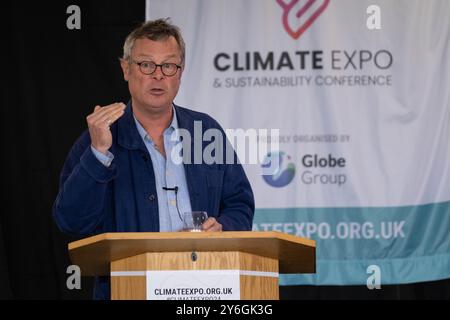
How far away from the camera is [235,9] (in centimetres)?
598

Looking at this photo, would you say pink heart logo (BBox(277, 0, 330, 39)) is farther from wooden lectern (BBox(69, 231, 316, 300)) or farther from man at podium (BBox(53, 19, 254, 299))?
wooden lectern (BBox(69, 231, 316, 300))

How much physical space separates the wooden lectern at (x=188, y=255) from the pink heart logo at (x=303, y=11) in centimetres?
251

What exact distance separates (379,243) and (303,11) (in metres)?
1.51

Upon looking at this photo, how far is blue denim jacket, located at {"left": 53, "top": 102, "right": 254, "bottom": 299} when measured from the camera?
4.11 m

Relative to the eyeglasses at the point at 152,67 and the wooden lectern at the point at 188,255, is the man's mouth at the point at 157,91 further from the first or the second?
the wooden lectern at the point at 188,255

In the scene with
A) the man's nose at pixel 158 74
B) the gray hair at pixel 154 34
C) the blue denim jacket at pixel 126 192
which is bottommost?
the blue denim jacket at pixel 126 192

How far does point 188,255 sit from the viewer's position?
3.51 meters

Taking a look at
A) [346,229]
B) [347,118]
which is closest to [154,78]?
[347,118]

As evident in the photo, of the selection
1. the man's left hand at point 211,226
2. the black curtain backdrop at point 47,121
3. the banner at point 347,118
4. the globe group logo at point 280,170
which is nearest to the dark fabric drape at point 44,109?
the black curtain backdrop at point 47,121

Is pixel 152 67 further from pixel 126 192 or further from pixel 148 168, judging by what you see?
pixel 126 192

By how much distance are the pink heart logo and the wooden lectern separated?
2509 mm

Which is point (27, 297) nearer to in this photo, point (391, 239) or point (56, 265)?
point (56, 265)

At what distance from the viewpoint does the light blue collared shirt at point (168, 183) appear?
4320 millimetres

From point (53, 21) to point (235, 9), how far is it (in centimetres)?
115
